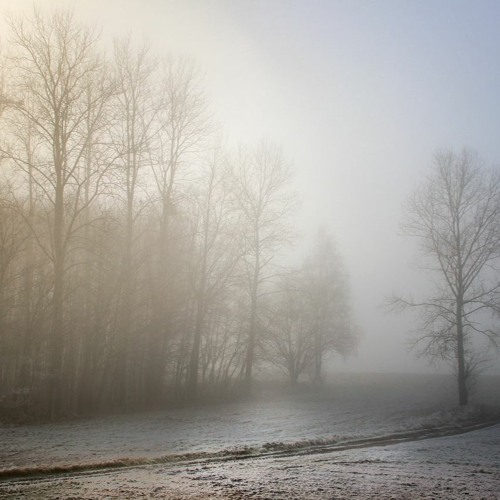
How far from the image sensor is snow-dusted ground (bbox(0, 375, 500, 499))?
899 cm

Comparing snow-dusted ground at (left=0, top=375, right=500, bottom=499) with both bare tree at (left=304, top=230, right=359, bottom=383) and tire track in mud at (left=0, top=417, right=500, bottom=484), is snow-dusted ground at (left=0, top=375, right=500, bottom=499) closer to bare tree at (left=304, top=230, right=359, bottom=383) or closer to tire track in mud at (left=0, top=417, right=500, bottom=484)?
tire track in mud at (left=0, top=417, right=500, bottom=484)

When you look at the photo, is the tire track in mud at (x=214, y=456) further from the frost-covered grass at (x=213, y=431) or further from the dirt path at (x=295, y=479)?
the dirt path at (x=295, y=479)

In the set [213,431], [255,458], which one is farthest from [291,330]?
[255,458]

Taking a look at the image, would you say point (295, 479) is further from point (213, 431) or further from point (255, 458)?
point (213, 431)

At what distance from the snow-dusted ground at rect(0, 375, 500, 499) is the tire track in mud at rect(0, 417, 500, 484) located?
13 cm

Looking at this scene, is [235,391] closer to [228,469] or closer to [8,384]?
[8,384]

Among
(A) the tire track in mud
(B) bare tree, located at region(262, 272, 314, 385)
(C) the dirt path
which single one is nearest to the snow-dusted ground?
(C) the dirt path

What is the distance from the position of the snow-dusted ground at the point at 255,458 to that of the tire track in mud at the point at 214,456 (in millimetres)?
130

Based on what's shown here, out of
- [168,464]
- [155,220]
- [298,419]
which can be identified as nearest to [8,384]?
[155,220]

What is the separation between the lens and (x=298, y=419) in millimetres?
22078

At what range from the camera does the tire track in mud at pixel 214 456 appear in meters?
10.4

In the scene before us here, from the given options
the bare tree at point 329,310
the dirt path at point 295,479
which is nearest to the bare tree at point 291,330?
the bare tree at point 329,310

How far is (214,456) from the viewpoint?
42.2 feet

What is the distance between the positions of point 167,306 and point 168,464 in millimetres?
16711
